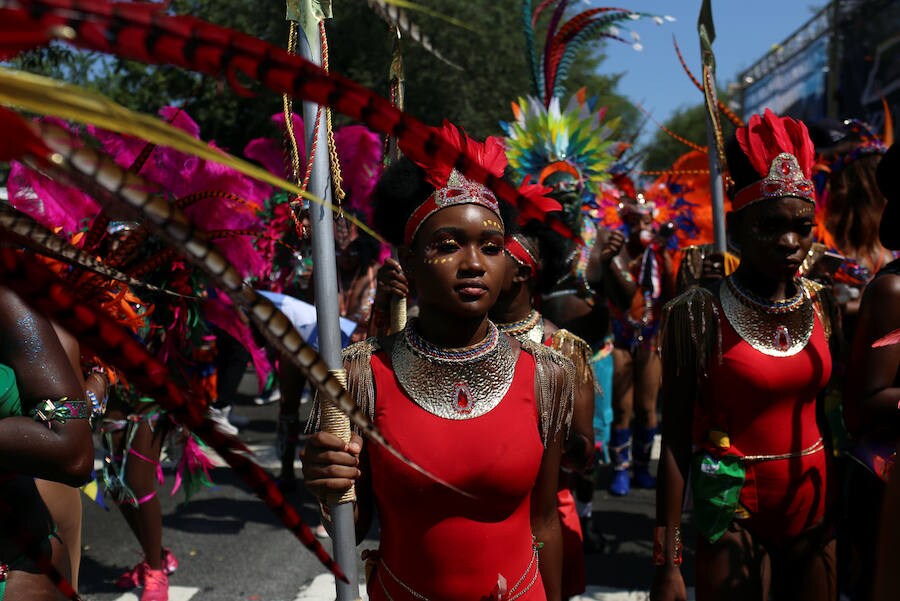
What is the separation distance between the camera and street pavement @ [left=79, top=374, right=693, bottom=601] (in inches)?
173

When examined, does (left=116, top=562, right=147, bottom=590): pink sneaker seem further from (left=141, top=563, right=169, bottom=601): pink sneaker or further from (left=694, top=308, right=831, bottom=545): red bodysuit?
(left=694, top=308, right=831, bottom=545): red bodysuit

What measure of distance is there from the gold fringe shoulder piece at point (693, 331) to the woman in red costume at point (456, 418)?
0.76 meters

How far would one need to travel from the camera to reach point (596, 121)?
4715mm

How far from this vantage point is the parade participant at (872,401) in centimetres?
263

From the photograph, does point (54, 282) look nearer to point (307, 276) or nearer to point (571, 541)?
point (571, 541)

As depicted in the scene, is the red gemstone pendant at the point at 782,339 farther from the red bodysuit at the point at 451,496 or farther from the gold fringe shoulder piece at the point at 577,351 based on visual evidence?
the red bodysuit at the point at 451,496

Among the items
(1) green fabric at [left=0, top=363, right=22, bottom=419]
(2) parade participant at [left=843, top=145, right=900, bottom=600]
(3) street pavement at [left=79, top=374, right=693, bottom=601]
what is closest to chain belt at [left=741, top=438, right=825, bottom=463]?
(2) parade participant at [left=843, top=145, right=900, bottom=600]

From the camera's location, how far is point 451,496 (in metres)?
2.11

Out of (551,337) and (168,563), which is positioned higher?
(551,337)

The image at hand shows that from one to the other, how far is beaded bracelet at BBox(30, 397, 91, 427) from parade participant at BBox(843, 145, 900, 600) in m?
2.32

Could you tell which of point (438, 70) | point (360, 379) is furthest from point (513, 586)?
point (438, 70)

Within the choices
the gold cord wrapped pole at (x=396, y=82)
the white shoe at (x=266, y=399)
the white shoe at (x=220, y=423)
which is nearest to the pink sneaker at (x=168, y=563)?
the white shoe at (x=220, y=423)

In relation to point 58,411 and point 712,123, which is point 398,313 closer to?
point 58,411

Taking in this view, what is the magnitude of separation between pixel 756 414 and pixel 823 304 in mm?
515
